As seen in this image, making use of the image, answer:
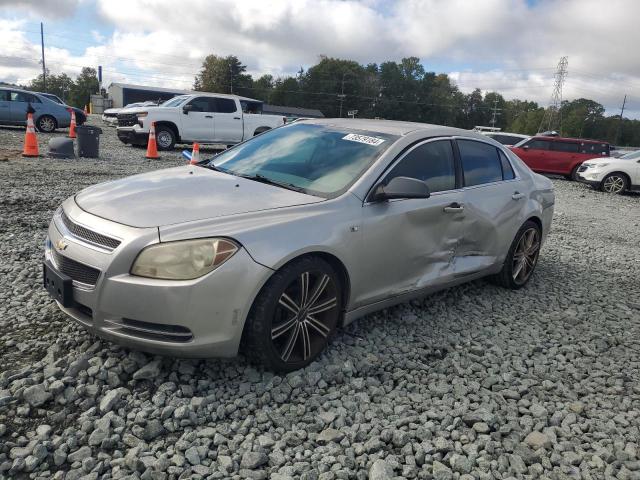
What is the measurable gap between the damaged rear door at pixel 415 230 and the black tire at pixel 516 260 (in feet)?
3.58

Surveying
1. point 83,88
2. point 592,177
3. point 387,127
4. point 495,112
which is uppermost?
point 495,112

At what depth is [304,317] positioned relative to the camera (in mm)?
3121

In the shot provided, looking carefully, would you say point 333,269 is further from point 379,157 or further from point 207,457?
point 207,457

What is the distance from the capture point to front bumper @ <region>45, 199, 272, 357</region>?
2.66 metres

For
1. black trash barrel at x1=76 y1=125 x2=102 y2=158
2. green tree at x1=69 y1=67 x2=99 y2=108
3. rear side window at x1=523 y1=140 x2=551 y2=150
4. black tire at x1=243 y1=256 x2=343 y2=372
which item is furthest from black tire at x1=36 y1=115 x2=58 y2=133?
green tree at x1=69 y1=67 x2=99 y2=108

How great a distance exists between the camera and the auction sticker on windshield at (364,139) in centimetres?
384

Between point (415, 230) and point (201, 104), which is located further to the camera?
point (201, 104)

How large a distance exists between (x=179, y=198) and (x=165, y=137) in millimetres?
13049

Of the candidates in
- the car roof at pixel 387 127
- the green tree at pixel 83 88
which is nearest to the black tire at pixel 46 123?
the car roof at pixel 387 127

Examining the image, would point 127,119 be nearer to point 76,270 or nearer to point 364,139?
point 364,139

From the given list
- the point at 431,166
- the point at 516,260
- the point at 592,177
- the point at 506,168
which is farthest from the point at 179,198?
the point at 592,177

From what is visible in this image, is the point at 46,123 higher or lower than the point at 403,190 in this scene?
lower

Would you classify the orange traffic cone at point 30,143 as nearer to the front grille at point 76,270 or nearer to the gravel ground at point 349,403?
the gravel ground at point 349,403

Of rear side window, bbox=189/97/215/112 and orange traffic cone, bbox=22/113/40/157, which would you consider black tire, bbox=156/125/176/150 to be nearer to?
rear side window, bbox=189/97/215/112
